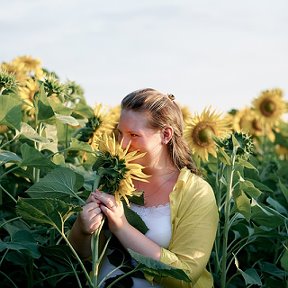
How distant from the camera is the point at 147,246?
238cm

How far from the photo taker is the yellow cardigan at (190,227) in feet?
Result: 8.13

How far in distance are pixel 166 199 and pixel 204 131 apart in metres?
0.85

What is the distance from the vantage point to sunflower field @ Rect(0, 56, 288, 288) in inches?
91.1

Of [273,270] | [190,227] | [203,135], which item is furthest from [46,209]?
[203,135]

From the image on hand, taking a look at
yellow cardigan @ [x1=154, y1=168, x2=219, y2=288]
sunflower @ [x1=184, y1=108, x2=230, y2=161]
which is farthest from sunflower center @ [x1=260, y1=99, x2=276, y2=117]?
yellow cardigan @ [x1=154, y1=168, x2=219, y2=288]

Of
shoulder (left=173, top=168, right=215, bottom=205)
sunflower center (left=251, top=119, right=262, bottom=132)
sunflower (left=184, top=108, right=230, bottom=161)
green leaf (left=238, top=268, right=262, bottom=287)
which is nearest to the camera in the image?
shoulder (left=173, top=168, right=215, bottom=205)

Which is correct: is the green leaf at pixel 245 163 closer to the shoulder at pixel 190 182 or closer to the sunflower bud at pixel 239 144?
the sunflower bud at pixel 239 144

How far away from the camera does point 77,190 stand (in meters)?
2.50

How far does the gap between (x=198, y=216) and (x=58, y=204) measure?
0.46m

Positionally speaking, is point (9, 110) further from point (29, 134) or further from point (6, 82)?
point (6, 82)

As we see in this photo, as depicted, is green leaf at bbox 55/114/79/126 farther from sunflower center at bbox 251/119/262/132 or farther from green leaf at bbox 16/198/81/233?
sunflower center at bbox 251/119/262/132

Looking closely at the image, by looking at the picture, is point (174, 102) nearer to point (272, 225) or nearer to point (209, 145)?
point (272, 225)

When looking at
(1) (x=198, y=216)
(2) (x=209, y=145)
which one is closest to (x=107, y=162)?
(1) (x=198, y=216)

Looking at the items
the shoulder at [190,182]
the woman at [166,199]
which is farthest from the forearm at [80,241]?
the shoulder at [190,182]
